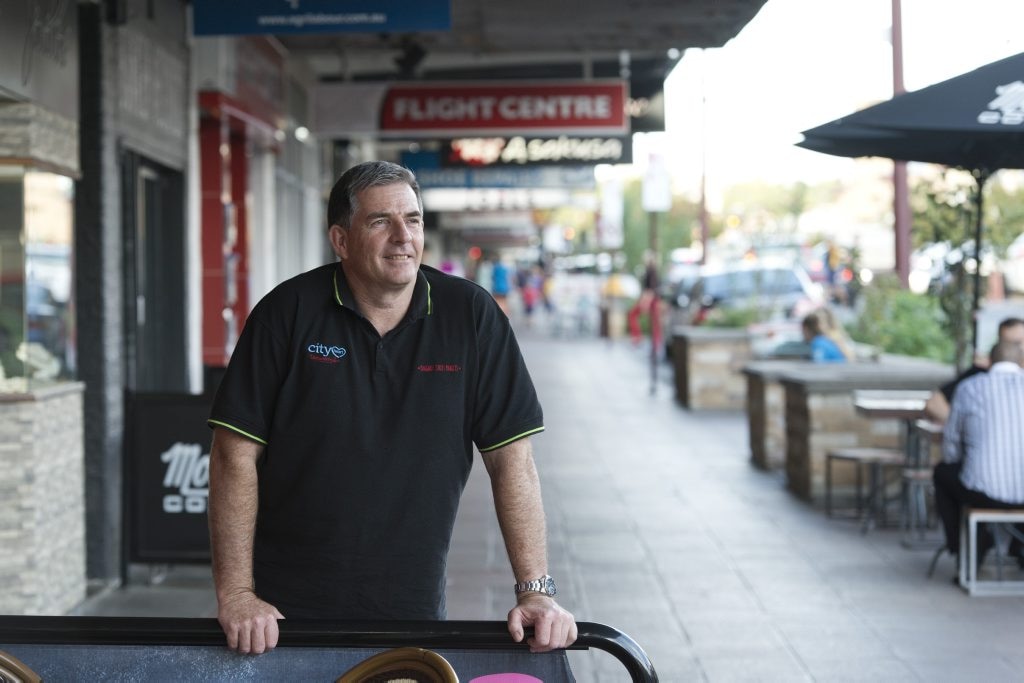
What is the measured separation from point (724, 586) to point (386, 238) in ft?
16.7

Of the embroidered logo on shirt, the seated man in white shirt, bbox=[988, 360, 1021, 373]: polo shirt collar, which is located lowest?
the seated man in white shirt

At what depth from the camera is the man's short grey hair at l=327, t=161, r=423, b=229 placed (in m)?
3.39

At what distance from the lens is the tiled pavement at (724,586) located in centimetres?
643

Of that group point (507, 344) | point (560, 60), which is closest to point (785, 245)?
point (560, 60)

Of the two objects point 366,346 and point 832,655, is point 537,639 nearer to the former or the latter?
point 366,346

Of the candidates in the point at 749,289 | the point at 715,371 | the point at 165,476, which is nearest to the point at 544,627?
the point at 165,476

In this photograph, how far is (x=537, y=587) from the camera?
3.31 metres

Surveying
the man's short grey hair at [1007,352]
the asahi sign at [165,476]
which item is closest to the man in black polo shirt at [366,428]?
the asahi sign at [165,476]

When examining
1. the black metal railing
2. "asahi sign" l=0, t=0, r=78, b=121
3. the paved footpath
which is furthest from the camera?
the paved footpath

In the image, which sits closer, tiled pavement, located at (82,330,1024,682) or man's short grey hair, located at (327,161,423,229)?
man's short grey hair, located at (327,161,423,229)

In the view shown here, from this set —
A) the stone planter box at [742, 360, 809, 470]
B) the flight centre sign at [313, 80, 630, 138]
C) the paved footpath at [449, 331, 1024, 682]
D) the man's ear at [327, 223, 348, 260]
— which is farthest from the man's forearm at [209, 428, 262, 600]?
the stone planter box at [742, 360, 809, 470]

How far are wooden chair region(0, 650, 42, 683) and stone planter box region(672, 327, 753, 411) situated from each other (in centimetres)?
1531

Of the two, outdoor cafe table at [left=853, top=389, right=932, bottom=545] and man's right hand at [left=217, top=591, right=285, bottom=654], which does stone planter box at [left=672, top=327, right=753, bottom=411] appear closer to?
outdoor cafe table at [left=853, top=389, right=932, bottom=545]

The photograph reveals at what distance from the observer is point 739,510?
10586mm
